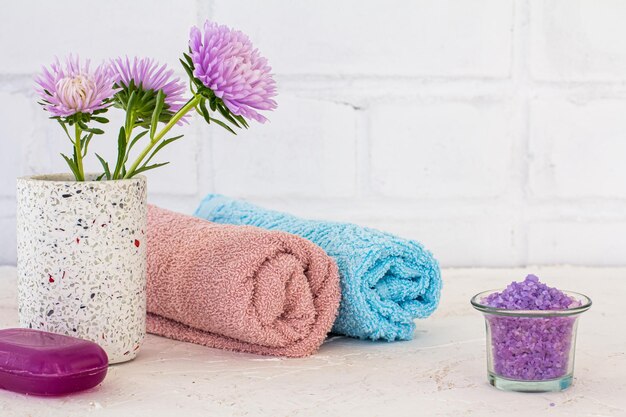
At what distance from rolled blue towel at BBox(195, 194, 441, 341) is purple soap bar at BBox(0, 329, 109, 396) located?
26cm

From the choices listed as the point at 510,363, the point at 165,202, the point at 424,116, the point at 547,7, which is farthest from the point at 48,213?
the point at 547,7

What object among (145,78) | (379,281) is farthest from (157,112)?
(379,281)

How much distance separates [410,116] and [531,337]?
2.24 ft

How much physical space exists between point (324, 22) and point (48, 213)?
0.68 meters

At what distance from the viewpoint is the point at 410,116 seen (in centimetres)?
141

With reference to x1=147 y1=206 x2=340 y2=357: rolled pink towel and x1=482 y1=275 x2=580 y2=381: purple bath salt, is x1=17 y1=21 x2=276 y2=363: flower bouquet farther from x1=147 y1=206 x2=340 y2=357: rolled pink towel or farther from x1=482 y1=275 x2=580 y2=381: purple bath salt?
x1=482 y1=275 x2=580 y2=381: purple bath salt

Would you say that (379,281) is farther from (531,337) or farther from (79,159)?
(79,159)

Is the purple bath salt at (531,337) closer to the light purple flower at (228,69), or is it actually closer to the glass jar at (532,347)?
the glass jar at (532,347)

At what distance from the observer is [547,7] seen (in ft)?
4.59

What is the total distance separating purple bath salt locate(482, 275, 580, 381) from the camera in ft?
2.52

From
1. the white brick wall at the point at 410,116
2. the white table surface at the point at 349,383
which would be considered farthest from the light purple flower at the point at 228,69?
the white brick wall at the point at 410,116

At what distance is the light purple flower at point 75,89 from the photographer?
80 cm

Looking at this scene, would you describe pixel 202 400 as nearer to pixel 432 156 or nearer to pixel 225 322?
pixel 225 322

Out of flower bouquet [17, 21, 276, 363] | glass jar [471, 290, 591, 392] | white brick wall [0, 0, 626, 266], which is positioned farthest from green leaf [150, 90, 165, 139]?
white brick wall [0, 0, 626, 266]
